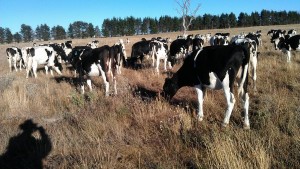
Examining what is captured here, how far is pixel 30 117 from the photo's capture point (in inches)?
368

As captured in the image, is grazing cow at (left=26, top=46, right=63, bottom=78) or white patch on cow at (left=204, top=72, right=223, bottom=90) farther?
grazing cow at (left=26, top=46, right=63, bottom=78)

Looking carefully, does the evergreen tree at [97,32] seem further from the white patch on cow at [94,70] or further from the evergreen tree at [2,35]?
the white patch on cow at [94,70]

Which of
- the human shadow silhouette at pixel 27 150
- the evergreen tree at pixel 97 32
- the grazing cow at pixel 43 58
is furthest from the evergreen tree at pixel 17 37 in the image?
the human shadow silhouette at pixel 27 150

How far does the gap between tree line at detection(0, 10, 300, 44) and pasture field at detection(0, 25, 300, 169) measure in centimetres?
12236

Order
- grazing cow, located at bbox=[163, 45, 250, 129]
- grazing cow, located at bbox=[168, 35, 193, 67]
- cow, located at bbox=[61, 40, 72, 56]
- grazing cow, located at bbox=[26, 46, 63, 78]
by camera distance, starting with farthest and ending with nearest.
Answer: cow, located at bbox=[61, 40, 72, 56] → grazing cow, located at bbox=[168, 35, 193, 67] → grazing cow, located at bbox=[26, 46, 63, 78] → grazing cow, located at bbox=[163, 45, 250, 129]

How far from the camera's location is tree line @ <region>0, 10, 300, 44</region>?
436 feet

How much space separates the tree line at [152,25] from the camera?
5231 inches

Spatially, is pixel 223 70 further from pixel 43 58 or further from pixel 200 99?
pixel 43 58

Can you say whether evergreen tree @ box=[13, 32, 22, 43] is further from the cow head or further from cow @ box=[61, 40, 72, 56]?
the cow head

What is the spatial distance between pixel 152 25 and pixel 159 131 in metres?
133

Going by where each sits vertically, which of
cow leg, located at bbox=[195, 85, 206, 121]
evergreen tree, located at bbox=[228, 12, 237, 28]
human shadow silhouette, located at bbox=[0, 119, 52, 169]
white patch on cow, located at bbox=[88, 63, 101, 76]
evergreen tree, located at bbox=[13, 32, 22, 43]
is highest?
evergreen tree, located at bbox=[228, 12, 237, 28]

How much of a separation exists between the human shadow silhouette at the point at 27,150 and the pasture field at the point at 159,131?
69mm

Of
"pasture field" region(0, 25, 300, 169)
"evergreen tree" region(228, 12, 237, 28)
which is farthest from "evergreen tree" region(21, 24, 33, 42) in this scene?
"pasture field" region(0, 25, 300, 169)

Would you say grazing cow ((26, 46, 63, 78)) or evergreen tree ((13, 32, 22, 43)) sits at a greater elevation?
evergreen tree ((13, 32, 22, 43))
